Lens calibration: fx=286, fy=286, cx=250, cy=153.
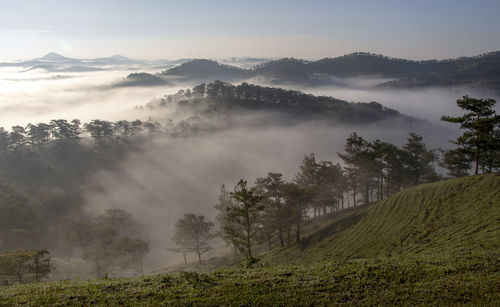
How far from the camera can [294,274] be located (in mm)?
16891

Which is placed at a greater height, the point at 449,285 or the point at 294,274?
the point at 449,285

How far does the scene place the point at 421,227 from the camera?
2991 centimetres

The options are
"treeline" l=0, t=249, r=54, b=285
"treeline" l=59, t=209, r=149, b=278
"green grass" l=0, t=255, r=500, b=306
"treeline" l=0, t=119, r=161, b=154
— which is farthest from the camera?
"treeline" l=0, t=119, r=161, b=154

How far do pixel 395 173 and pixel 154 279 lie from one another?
57.0m

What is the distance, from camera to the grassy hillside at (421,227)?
23328 mm

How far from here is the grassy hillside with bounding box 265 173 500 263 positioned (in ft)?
76.5

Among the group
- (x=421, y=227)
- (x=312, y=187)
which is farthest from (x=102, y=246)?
(x=421, y=227)

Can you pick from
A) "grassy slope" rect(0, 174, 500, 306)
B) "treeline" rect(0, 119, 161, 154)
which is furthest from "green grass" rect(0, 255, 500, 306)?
"treeline" rect(0, 119, 161, 154)

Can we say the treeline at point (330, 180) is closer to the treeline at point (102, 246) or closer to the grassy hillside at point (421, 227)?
the grassy hillside at point (421, 227)

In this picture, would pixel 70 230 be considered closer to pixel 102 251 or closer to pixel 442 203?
pixel 102 251

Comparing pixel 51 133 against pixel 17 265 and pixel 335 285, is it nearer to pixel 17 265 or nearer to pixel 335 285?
pixel 17 265

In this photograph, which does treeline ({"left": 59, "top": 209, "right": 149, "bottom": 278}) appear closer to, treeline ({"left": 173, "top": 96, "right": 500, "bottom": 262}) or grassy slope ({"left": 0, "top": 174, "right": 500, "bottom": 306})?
treeline ({"left": 173, "top": 96, "right": 500, "bottom": 262})

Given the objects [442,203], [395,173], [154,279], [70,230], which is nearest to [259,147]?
[395,173]

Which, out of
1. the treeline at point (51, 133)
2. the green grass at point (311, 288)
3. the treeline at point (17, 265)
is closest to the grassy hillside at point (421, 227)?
the green grass at point (311, 288)
